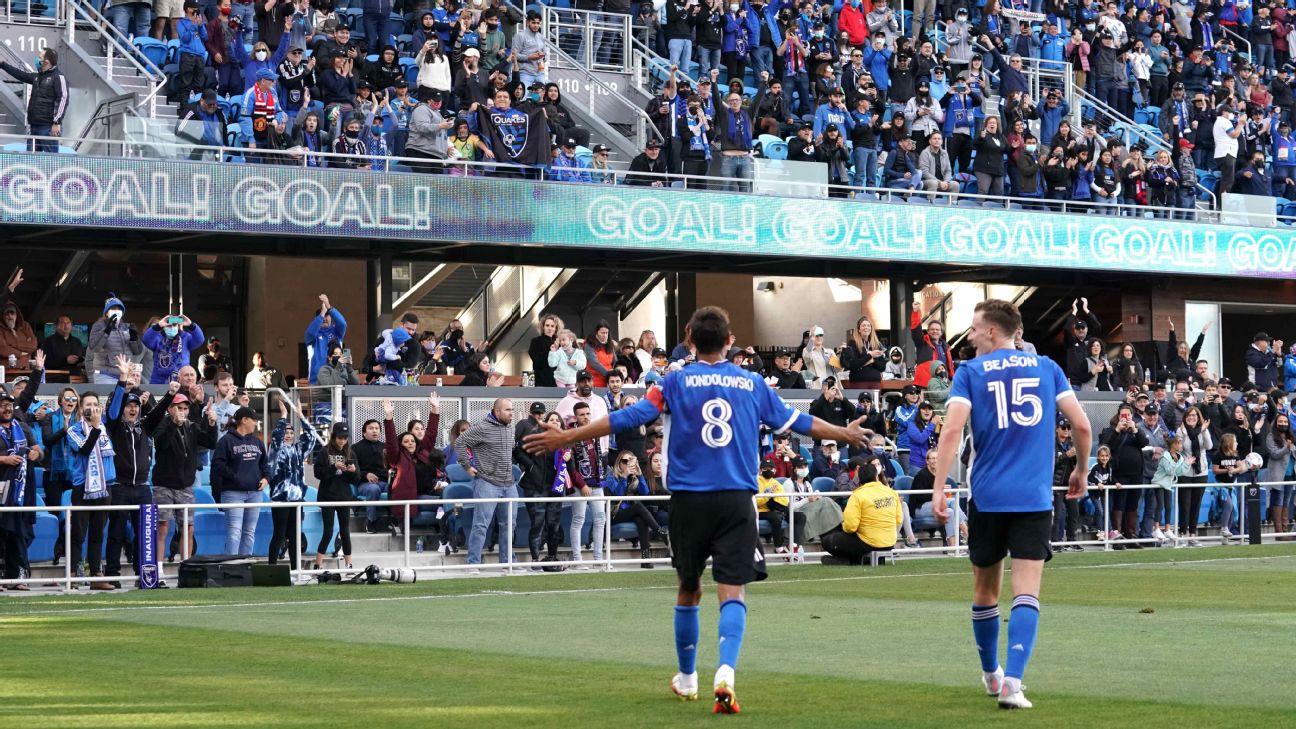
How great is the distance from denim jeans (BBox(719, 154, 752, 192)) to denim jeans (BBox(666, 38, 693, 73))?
9.84 ft

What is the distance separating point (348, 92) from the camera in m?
28.4

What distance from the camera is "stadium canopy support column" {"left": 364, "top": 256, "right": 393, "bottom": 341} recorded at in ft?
99.2

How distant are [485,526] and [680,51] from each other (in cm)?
1462

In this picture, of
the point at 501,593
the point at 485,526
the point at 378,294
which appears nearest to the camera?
the point at 501,593

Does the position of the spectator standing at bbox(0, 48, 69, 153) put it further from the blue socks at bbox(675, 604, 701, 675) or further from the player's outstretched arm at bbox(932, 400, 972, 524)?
the player's outstretched arm at bbox(932, 400, 972, 524)

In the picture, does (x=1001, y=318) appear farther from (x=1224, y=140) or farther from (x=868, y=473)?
(x=1224, y=140)

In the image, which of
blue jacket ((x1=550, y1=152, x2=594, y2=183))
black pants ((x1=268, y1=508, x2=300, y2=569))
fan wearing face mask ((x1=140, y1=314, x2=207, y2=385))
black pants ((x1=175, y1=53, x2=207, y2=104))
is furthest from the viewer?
blue jacket ((x1=550, y1=152, x2=594, y2=183))

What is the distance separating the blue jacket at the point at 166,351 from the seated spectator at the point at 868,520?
869 centimetres

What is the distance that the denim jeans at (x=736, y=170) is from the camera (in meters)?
31.0

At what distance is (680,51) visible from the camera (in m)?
33.3

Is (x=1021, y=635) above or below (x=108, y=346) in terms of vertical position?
below

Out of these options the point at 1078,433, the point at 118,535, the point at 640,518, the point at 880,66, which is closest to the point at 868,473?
the point at 640,518

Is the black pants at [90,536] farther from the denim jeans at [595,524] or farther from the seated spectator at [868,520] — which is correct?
the seated spectator at [868,520]

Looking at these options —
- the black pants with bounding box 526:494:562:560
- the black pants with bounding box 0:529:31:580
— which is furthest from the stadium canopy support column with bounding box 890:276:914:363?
the black pants with bounding box 0:529:31:580
